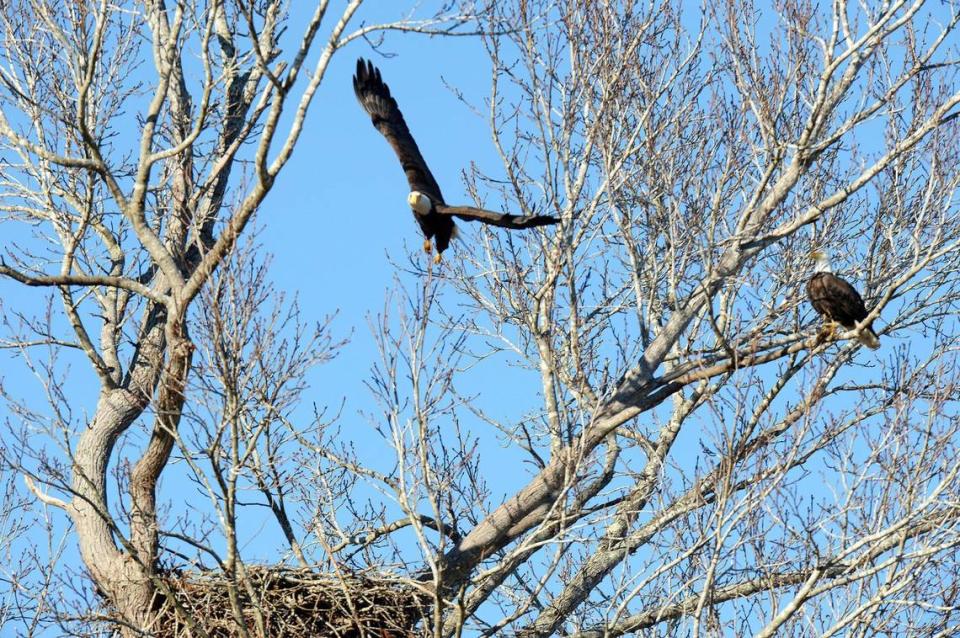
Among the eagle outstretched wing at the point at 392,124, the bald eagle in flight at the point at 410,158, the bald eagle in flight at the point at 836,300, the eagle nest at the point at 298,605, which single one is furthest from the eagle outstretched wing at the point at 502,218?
the bald eagle in flight at the point at 836,300

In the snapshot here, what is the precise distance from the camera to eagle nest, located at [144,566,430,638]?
8469 mm

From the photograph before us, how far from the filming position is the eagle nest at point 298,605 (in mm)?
8469

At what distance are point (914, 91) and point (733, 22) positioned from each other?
1353 millimetres

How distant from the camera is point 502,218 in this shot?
866cm

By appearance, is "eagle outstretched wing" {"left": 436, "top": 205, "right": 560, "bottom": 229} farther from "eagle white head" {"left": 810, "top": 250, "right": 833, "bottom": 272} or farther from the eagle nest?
"eagle white head" {"left": 810, "top": 250, "right": 833, "bottom": 272}

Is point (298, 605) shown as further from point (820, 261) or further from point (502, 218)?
point (820, 261)

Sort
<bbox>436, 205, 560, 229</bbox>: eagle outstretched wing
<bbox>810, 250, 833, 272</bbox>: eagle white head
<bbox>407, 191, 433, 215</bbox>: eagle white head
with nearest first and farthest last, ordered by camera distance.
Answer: <bbox>436, 205, 560, 229</bbox>: eagle outstretched wing < <bbox>407, 191, 433, 215</bbox>: eagle white head < <bbox>810, 250, 833, 272</bbox>: eagle white head

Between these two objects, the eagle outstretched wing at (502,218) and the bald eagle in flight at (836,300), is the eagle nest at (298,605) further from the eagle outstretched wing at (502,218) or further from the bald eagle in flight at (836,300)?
the bald eagle in flight at (836,300)

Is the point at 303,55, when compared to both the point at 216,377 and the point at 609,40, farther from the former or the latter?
the point at 609,40

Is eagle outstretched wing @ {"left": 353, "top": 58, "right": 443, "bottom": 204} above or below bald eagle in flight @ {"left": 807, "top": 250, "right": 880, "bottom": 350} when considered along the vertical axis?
above

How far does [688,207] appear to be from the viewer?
34.3ft

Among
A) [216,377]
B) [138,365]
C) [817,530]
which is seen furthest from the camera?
[138,365]

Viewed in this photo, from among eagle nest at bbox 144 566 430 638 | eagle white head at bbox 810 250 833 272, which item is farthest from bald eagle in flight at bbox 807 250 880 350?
eagle nest at bbox 144 566 430 638

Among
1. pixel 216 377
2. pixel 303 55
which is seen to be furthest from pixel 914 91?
pixel 216 377
